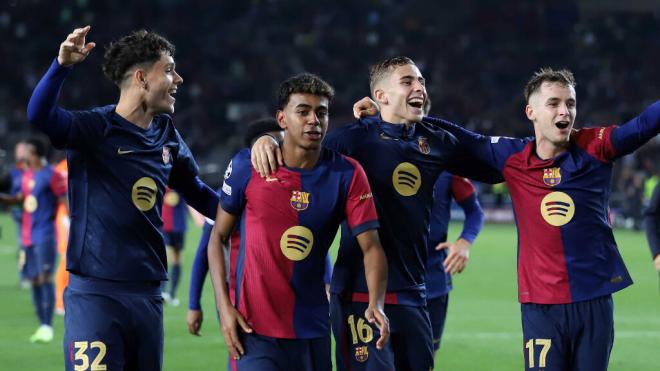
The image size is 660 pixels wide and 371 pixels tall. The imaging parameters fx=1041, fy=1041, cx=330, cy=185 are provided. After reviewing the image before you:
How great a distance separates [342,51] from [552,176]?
30449mm

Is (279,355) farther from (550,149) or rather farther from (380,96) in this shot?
(550,149)

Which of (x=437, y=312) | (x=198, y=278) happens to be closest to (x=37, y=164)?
(x=437, y=312)

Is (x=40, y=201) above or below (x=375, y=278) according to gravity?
above

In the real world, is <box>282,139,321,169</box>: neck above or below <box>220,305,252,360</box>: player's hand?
above

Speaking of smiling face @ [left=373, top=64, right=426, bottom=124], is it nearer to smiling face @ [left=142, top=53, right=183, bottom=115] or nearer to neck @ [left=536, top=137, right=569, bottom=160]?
neck @ [left=536, top=137, right=569, bottom=160]

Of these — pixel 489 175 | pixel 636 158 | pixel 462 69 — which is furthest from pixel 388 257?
pixel 462 69

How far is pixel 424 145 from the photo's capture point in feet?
18.4

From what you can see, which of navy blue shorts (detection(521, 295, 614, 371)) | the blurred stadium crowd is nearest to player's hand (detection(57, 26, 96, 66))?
navy blue shorts (detection(521, 295, 614, 371))

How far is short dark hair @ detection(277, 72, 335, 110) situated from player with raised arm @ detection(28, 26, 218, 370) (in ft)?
2.16

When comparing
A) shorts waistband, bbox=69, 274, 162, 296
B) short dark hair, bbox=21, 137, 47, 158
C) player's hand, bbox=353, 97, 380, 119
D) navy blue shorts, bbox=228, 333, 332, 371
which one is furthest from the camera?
short dark hair, bbox=21, 137, 47, 158

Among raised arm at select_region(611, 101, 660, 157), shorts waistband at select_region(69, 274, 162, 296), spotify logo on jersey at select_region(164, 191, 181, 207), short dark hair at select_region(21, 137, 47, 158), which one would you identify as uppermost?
short dark hair at select_region(21, 137, 47, 158)

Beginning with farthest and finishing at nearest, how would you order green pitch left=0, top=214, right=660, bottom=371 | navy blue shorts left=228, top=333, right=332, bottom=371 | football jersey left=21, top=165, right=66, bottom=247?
football jersey left=21, top=165, right=66, bottom=247
green pitch left=0, top=214, right=660, bottom=371
navy blue shorts left=228, top=333, right=332, bottom=371

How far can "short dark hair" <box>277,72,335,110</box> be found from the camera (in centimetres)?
479

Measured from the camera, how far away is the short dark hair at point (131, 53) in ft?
16.9
